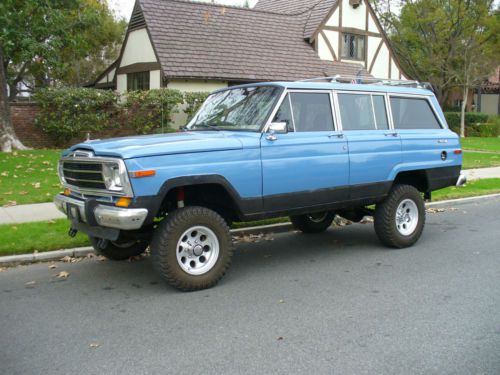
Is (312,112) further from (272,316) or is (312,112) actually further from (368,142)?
(272,316)

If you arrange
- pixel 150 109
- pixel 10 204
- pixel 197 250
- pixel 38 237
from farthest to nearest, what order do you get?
pixel 150 109 → pixel 10 204 → pixel 38 237 → pixel 197 250

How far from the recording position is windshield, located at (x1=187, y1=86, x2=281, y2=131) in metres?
6.12

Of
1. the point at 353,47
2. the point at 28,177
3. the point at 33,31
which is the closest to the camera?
the point at 28,177

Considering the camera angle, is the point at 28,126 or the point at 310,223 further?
the point at 28,126

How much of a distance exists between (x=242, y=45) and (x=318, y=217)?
52.2ft

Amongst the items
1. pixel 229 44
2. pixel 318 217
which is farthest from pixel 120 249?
pixel 229 44

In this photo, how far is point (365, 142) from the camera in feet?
21.9

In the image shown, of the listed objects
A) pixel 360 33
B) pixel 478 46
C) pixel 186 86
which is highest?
pixel 360 33

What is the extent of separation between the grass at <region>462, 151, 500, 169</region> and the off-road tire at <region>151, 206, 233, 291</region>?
39.0 ft

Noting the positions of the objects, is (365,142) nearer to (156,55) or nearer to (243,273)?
(243,273)

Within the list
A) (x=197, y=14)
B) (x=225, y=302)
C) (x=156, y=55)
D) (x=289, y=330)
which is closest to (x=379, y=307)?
(x=289, y=330)

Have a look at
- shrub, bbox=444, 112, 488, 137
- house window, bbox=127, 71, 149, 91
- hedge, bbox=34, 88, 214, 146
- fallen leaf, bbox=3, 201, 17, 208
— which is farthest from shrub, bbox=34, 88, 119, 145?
shrub, bbox=444, 112, 488, 137

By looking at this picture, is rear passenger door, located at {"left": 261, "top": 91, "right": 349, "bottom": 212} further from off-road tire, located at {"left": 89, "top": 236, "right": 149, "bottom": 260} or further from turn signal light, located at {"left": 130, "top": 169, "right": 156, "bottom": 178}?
off-road tire, located at {"left": 89, "top": 236, "right": 149, "bottom": 260}

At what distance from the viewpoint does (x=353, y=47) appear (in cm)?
2650
